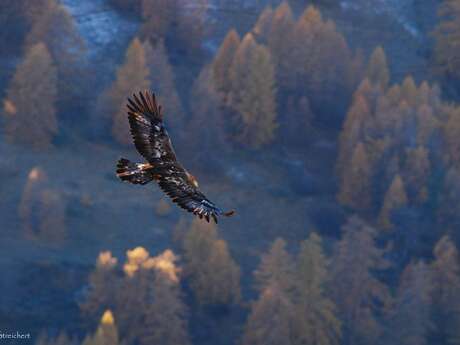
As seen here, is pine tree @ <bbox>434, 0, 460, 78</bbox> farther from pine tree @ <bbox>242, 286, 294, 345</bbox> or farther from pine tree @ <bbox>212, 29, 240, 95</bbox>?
pine tree @ <bbox>242, 286, 294, 345</bbox>

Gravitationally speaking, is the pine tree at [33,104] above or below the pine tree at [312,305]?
above

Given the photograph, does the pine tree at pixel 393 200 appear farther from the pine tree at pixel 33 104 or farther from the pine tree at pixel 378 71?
the pine tree at pixel 33 104

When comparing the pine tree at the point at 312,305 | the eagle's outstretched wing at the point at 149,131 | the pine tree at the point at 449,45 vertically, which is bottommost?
the eagle's outstretched wing at the point at 149,131

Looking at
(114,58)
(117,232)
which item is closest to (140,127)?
(117,232)

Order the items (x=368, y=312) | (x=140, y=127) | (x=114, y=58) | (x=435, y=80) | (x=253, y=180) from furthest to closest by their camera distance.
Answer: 1. (x=435, y=80)
2. (x=114, y=58)
3. (x=253, y=180)
4. (x=368, y=312)
5. (x=140, y=127)

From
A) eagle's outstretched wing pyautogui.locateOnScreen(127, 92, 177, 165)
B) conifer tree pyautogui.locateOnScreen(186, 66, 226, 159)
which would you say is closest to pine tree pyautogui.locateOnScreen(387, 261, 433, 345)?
conifer tree pyautogui.locateOnScreen(186, 66, 226, 159)

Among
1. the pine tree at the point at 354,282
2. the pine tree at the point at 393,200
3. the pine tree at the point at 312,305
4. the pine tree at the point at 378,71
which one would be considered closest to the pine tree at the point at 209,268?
the pine tree at the point at 312,305

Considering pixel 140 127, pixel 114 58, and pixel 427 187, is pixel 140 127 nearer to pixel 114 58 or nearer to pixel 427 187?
pixel 427 187
